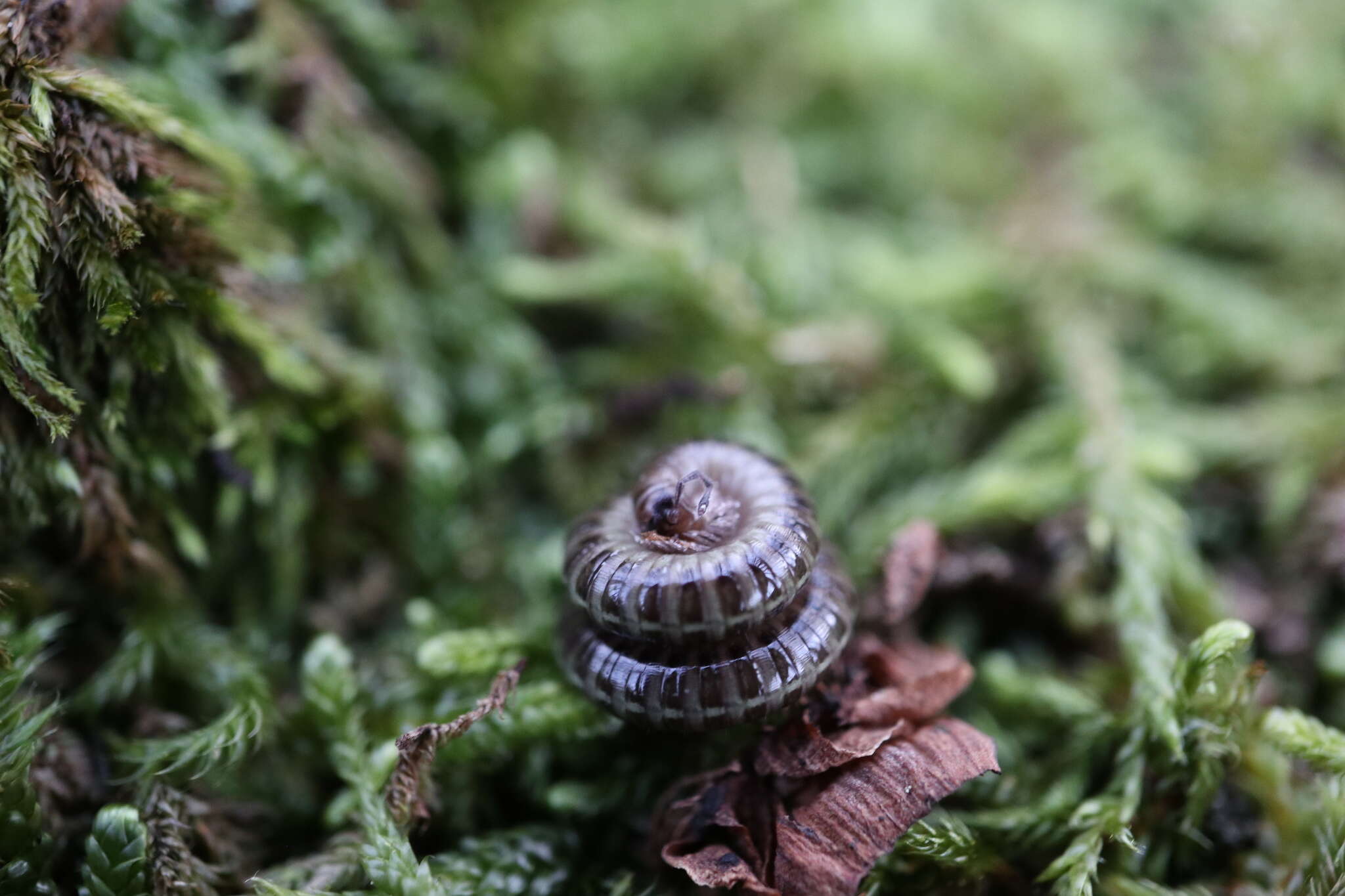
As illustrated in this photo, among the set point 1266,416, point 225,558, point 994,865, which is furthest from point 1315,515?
point 225,558

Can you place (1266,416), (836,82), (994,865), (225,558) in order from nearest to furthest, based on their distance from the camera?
1. (994,865)
2. (225,558)
3. (1266,416)
4. (836,82)

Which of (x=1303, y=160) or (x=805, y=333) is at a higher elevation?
(x=1303, y=160)

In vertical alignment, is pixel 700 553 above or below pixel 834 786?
above

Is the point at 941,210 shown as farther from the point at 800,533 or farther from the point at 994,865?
A: the point at 994,865

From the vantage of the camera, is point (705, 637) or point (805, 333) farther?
point (805, 333)

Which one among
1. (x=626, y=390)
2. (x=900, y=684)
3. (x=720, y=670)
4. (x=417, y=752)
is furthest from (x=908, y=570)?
(x=417, y=752)

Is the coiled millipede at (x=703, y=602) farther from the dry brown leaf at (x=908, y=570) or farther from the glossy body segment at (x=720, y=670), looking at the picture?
the dry brown leaf at (x=908, y=570)

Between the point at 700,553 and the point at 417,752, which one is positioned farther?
the point at 417,752

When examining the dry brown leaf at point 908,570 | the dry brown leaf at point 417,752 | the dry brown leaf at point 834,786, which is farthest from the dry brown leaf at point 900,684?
the dry brown leaf at point 417,752

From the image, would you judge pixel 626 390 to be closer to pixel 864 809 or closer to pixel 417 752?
pixel 417 752
